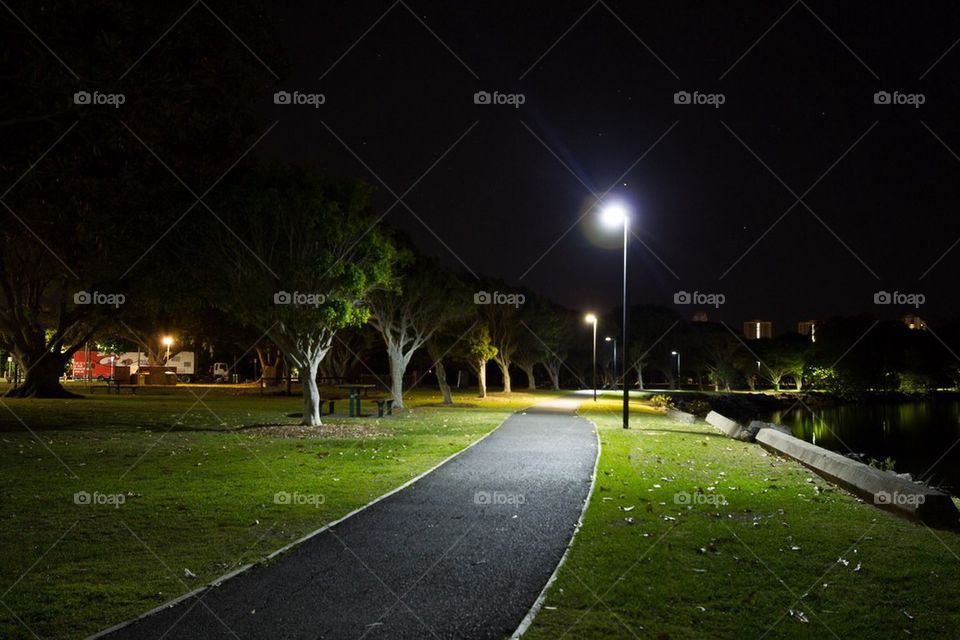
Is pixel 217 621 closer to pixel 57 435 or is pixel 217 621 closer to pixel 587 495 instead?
pixel 587 495

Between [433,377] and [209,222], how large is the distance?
60862mm

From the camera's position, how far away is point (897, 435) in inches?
1481

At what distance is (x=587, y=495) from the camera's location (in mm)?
9805

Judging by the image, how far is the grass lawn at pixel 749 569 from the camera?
16.3 feet

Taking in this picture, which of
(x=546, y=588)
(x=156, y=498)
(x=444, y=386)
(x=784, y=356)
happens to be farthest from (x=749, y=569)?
(x=784, y=356)

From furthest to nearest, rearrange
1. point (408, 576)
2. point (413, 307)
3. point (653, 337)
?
point (653, 337) → point (413, 307) → point (408, 576)

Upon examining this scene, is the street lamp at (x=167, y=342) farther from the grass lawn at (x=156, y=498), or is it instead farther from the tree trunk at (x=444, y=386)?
the grass lawn at (x=156, y=498)

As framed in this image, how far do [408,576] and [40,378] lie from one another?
1472 inches

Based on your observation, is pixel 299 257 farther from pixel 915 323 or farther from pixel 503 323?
pixel 915 323

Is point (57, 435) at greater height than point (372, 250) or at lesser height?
lesser

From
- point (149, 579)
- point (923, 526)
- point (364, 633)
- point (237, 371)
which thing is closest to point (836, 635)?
point (364, 633)

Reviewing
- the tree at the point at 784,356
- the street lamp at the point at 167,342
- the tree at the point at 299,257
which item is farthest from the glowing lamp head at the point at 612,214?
the tree at the point at 784,356

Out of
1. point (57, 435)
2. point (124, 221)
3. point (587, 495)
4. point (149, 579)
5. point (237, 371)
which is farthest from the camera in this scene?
point (237, 371)

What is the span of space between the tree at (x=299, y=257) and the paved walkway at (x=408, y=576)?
1122 cm
